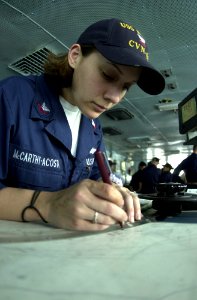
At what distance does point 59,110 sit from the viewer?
1104 mm

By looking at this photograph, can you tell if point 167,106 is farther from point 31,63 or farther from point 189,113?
point 189,113

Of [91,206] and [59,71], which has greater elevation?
[59,71]

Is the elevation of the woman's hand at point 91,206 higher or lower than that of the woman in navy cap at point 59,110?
lower

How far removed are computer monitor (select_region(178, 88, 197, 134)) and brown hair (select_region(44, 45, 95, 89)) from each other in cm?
51


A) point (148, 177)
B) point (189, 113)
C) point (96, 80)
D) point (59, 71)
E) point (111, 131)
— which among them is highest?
point (111, 131)

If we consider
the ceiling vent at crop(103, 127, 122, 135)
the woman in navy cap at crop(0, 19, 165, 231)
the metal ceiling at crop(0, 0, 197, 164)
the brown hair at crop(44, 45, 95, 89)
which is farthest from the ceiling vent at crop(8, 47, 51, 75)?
the ceiling vent at crop(103, 127, 122, 135)

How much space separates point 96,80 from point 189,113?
0.39 metres

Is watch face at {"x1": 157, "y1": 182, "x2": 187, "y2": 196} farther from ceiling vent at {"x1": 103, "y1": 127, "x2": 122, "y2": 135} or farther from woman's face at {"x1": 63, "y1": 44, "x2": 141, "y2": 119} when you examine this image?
ceiling vent at {"x1": 103, "y1": 127, "x2": 122, "y2": 135}

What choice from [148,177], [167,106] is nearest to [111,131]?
[148,177]

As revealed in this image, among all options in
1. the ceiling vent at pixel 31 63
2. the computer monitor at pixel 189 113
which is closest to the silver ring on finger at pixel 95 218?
the computer monitor at pixel 189 113

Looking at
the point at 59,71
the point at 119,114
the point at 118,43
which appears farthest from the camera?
the point at 119,114

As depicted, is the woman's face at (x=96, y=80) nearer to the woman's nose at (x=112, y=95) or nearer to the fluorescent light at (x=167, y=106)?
the woman's nose at (x=112, y=95)

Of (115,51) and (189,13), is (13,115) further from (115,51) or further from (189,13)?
(189,13)

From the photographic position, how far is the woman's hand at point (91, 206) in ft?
2.08
